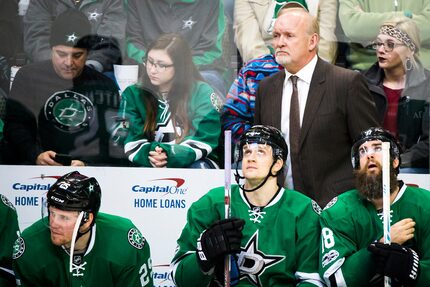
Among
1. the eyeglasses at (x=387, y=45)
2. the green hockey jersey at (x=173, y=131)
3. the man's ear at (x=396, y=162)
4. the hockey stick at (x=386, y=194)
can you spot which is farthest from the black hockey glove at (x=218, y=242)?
the eyeglasses at (x=387, y=45)

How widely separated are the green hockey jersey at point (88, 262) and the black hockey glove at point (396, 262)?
114 cm

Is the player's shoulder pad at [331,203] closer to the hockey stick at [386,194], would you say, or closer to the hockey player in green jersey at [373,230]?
the hockey player in green jersey at [373,230]

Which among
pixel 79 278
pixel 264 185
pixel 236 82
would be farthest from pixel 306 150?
pixel 79 278

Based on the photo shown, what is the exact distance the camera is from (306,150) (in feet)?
16.6

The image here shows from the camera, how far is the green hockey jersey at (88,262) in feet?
15.3

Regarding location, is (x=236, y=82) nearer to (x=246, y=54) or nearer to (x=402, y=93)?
(x=246, y=54)

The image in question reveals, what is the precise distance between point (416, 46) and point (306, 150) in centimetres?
119

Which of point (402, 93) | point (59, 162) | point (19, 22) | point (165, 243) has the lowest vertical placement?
point (165, 243)

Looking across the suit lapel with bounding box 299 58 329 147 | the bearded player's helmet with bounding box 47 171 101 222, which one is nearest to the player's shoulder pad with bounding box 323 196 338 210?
the suit lapel with bounding box 299 58 329 147

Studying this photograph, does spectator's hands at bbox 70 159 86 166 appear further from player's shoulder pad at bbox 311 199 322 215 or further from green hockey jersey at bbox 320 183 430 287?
green hockey jersey at bbox 320 183 430 287

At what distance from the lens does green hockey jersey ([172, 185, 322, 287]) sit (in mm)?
4477

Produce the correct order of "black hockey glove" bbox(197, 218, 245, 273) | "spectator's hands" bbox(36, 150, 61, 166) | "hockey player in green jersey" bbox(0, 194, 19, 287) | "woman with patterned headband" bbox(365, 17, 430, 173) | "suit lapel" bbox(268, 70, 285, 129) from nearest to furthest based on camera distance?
"black hockey glove" bbox(197, 218, 245, 273)
"hockey player in green jersey" bbox(0, 194, 19, 287)
"suit lapel" bbox(268, 70, 285, 129)
"woman with patterned headband" bbox(365, 17, 430, 173)
"spectator's hands" bbox(36, 150, 61, 166)

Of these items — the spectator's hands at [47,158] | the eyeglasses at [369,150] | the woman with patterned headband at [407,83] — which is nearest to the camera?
the eyeglasses at [369,150]

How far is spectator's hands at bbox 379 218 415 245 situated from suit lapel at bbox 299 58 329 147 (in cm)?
84
